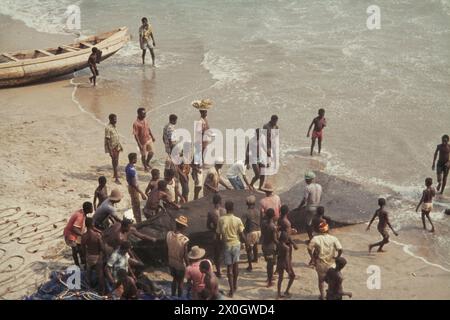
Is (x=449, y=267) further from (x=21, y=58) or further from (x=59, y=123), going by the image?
(x=21, y=58)

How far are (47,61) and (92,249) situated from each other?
1130 cm

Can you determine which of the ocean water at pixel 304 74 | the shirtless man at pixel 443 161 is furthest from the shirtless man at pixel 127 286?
the shirtless man at pixel 443 161

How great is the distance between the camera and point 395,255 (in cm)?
1145

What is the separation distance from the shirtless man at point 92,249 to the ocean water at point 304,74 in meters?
5.83

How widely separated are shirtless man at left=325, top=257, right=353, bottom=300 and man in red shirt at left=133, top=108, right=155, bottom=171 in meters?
5.67

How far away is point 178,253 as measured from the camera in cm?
939

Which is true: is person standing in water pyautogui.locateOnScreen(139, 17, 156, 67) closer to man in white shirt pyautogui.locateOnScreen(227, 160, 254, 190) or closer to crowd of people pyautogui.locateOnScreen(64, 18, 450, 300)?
man in white shirt pyautogui.locateOnScreen(227, 160, 254, 190)

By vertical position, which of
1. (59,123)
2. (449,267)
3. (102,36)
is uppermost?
(102,36)

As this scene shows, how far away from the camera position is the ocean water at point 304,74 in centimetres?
1574

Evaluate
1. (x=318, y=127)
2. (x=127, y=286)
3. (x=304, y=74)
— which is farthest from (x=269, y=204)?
(x=304, y=74)

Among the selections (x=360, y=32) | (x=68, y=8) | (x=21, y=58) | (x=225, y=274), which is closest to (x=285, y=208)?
(x=225, y=274)

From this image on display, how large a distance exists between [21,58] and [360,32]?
12.7 metres

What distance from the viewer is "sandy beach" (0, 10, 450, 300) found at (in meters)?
10.4

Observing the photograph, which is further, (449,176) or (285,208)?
(449,176)
